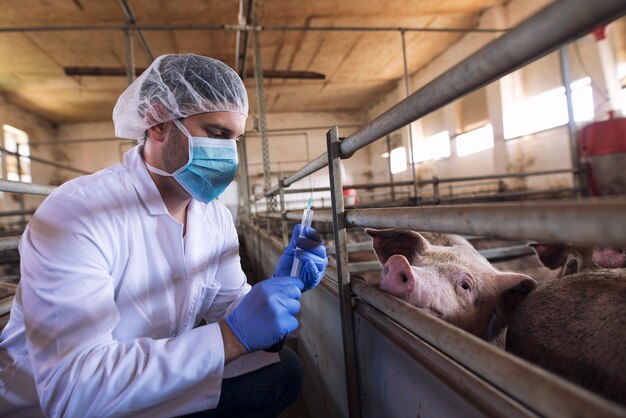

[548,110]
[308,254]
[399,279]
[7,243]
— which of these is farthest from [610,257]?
[548,110]

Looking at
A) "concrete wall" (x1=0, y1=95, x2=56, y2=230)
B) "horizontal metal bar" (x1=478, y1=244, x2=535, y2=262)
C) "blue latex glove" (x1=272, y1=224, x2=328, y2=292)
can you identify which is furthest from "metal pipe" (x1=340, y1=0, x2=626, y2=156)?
"concrete wall" (x1=0, y1=95, x2=56, y2=230)

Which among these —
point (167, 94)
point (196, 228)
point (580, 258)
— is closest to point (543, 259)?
point (580, 258)

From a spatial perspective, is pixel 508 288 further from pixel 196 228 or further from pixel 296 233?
pixel 196 228

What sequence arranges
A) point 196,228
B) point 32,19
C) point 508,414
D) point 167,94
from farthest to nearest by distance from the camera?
point 32,19, point 196,228, point 167,94, point 508,414

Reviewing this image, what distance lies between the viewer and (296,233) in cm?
152

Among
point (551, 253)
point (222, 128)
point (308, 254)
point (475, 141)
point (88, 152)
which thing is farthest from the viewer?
point (88, 152)

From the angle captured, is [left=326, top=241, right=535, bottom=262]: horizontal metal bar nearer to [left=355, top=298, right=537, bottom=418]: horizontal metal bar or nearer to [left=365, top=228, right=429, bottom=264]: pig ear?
[left=365, top=228, right=429, bottom=264]: pig ear

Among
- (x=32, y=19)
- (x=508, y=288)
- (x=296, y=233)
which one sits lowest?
(x=508, y=288)

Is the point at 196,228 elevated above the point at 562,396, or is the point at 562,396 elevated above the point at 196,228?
the point at 196,228

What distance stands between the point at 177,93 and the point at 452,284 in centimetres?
135

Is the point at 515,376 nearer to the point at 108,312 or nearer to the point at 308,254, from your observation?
the point at 308,254

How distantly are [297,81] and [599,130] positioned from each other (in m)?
9.02

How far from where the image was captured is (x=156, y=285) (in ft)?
4.95

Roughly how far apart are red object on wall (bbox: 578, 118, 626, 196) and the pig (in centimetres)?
460
